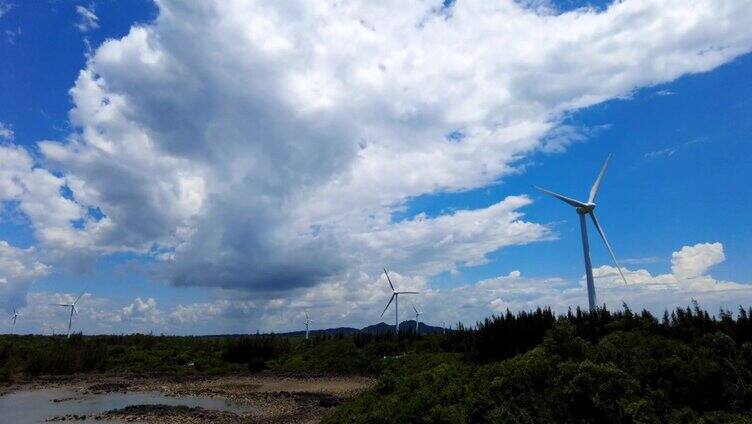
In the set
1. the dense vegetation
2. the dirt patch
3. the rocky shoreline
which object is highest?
the dense vegetation

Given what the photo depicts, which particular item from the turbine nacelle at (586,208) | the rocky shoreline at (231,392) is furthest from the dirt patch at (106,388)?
the turbine nacelle at (586,208)

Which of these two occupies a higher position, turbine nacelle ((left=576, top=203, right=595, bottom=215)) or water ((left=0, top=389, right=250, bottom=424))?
turbine nacelle ((left=576, top=203, right=595, bottom=215))

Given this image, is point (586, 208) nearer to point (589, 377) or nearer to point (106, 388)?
point (589, 377)

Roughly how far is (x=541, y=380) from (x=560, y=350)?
1.62m

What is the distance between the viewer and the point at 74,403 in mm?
23469

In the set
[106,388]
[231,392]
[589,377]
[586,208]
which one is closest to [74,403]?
[106,388]

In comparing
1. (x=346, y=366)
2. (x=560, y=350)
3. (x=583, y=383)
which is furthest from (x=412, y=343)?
(x=583, y=383)

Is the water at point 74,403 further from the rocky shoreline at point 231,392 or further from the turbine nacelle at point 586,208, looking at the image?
the turbine nacelle at point 586,208

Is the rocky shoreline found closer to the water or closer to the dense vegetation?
the water

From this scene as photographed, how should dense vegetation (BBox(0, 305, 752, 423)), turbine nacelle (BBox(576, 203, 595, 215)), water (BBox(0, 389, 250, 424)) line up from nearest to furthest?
dense vegetation (BBox(0, 305, 752, 423))
water (BBox(0, 389, 250, 424))
turbine nacelle (BBox(576, 203, 595, 215))

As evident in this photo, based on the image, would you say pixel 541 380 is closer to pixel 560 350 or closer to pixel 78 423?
pixel 560 350

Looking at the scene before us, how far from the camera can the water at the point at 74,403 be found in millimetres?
20656

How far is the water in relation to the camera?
2066 cm

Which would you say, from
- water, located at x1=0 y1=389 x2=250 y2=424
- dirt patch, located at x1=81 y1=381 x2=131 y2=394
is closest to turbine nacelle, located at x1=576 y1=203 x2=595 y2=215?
water, located at x1=0 y1=389 x2=250 y2=424
